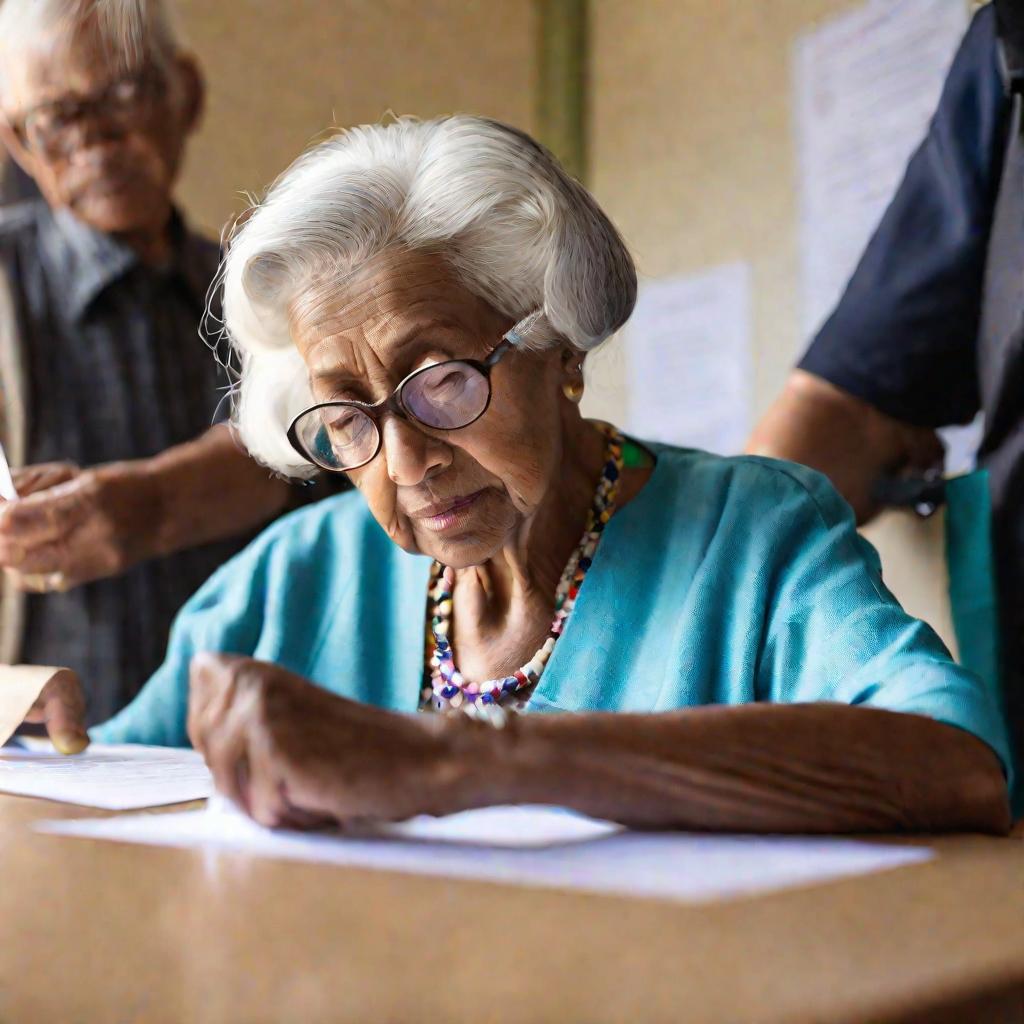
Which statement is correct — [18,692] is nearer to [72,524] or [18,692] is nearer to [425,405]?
[72,524]

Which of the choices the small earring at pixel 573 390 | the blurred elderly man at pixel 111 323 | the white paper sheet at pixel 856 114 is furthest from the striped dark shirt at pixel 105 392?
the white paper sheet at pixel 856 114

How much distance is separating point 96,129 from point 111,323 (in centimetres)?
33

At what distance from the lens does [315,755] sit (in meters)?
0.73

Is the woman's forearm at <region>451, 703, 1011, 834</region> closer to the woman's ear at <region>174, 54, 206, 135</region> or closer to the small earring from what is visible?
the small earring

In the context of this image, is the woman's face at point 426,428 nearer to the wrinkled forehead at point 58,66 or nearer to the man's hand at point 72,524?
the man's hand at point 72,524

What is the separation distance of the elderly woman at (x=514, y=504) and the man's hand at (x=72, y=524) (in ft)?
0.64

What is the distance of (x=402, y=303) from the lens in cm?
113

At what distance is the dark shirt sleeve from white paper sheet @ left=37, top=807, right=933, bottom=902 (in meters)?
0.95

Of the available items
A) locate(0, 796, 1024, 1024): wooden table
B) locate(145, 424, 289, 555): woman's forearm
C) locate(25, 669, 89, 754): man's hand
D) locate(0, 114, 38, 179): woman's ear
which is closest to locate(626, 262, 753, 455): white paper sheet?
locate(145, 424, 289, 555): woman's forearm

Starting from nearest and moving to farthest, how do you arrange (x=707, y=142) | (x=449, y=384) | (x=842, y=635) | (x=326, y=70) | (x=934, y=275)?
(x=842, y=635) < (x=449, y=384) < (x=934, y=275) < (x=707, y=142) < (x=326, y=70)

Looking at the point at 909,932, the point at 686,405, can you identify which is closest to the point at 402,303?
the point at 909,932

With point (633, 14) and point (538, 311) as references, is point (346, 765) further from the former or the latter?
point (633, 14)

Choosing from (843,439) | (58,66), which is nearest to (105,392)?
(58,66)

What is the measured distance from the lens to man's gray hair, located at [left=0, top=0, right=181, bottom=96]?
1.64m
